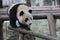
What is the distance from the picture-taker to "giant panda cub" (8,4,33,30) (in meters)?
3.10

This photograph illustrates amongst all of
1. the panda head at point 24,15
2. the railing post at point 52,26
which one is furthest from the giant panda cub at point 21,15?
the railing post at point 52,26

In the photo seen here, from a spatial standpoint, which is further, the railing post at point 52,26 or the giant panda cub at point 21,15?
the giant panda cub at point 21,15

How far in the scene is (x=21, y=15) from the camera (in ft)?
10.4

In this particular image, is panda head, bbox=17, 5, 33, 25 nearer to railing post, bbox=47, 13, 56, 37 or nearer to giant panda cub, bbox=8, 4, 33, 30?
giant panda cub, bbox=8, 4, 33, 30

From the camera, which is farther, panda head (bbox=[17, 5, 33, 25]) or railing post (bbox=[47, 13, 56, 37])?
panda head (bbox=[17, 5, 33, 25])

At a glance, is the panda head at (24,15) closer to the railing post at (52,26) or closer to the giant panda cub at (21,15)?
the giant panda cub at (21,15)

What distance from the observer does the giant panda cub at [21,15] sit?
3.10 metres

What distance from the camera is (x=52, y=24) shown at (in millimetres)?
2902

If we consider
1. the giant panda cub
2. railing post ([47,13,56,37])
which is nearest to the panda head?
the giant panda cub

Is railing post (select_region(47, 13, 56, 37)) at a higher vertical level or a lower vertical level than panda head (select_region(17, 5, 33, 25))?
lower

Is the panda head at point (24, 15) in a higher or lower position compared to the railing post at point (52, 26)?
higher

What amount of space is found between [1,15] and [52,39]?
1758 millimetres

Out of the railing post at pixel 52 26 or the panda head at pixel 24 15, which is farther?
the panda head at pixel 24 15

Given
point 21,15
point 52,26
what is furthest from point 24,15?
point 52,26
